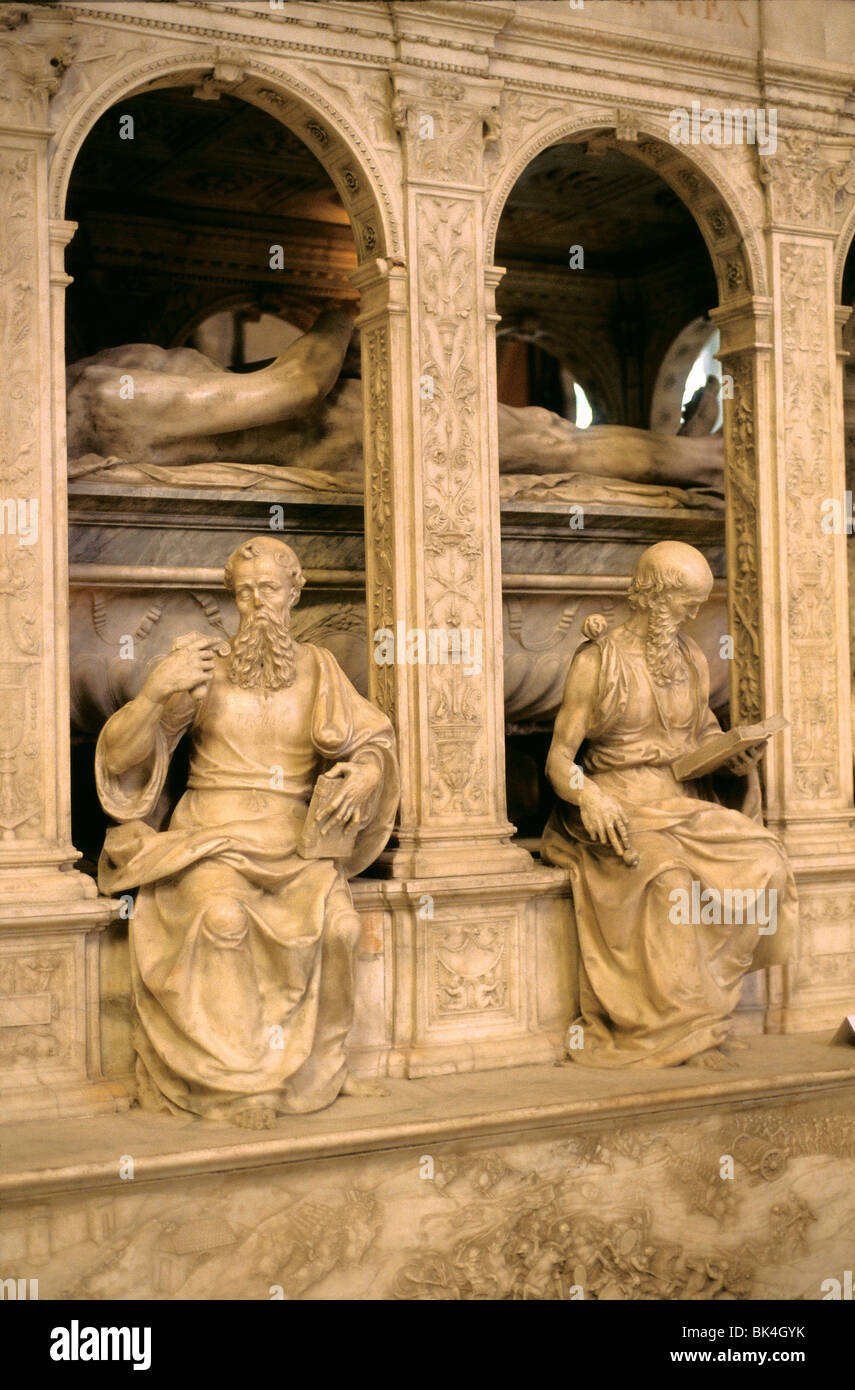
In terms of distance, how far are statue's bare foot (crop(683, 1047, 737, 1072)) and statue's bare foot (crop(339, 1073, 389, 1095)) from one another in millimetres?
1014

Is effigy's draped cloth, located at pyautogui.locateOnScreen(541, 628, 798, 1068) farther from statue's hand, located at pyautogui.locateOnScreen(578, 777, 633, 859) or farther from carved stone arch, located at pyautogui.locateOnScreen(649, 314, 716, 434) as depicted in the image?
carved stone arch, located at pyautogui.locateOnScreen(649, 314, 716, 434)

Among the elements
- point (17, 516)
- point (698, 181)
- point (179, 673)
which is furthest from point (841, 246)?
point (17, 516)

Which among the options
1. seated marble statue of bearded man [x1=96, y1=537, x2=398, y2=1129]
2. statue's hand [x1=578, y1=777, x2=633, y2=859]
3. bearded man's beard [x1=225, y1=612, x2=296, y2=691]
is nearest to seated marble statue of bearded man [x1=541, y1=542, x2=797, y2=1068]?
statue's hand [x1=578, y1=777, x2=633, y2=859]

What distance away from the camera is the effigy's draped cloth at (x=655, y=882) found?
548 centimetres

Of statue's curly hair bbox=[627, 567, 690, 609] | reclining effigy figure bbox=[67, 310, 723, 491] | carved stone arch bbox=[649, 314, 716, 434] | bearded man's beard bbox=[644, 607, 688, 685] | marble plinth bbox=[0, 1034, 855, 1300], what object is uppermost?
carved stone arch bbox=[649, 314, 716, 434]

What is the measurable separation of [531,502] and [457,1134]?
2552 mm

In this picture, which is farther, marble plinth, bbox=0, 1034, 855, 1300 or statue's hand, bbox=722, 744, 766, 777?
statue's hand, bbox=722, 744, 766, 777

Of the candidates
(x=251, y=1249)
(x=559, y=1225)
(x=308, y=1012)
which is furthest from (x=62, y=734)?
(x=559, y=1225)

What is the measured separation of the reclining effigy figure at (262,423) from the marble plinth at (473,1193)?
91.2 inches

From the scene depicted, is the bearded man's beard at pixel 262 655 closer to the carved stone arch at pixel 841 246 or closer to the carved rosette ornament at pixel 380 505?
the carved rosette ornament at pixel 380 505

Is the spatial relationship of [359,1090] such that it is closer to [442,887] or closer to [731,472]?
[442,887]

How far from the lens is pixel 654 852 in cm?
555

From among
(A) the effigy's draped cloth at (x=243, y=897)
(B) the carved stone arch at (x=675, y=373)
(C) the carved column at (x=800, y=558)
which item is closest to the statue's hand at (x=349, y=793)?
(A) the effigy's draped cloth at (x=243, y=897)

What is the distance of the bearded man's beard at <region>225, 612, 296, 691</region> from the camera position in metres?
5.18
